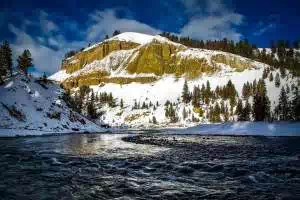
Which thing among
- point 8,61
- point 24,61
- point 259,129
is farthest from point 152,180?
point 24,61

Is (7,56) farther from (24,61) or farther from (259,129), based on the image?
(259,129)

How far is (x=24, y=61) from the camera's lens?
A: 118m

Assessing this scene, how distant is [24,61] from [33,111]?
3526 centimetres

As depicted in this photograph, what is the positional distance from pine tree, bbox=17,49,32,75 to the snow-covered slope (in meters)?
11.4

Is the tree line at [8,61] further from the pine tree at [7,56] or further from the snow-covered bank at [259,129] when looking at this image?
the snow-covered bank at [259,129]

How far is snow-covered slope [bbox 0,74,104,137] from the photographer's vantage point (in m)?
81.0

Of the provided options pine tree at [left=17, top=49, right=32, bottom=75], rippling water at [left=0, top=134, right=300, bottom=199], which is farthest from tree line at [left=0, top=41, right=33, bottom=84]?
rippling water at [left=0, top=134, right=300, bottom=199]

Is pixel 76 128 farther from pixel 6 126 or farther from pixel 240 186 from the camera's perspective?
pixel 240 186

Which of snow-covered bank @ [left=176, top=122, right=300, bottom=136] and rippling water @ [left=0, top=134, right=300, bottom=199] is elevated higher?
snow-covered bank @ [left=176, top=122, right=300, bottom=136]

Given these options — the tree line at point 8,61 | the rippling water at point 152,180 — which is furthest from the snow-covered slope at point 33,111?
the rippling water at point 152,180

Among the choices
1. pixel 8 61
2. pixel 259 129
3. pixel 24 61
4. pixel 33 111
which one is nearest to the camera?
pixel 259 129

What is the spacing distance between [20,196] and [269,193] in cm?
1264

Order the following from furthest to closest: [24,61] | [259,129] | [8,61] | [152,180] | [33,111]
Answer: [24,61] < [8,61] < [33,111] < [259,129] < [152,180]

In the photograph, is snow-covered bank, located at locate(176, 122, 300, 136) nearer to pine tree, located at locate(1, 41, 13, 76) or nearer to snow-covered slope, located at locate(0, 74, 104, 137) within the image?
snow-covered slope, located at locate(0, 74, 104, 137)
